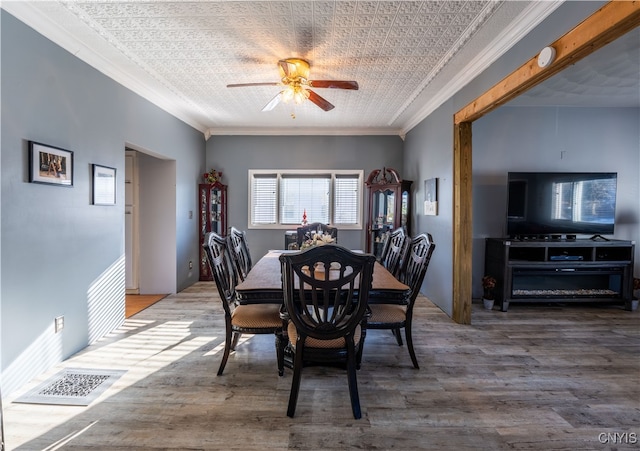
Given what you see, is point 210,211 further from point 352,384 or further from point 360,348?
point 352,384

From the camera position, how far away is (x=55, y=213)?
2.47 m

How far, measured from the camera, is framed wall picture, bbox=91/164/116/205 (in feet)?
9.56

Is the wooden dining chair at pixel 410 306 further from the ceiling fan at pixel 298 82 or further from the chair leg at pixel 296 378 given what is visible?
the ceiling fan at pixel 298 82

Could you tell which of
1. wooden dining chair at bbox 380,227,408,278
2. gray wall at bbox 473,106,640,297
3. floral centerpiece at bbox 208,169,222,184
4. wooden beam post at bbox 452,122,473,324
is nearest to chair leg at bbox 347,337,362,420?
wooden dining chair at bbox 380,227,408,278

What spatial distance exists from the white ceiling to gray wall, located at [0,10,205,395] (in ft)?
0.82

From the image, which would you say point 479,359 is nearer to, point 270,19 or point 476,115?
point 476,115

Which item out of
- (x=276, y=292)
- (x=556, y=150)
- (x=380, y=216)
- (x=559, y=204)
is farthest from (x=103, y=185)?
(x=556, y=150)

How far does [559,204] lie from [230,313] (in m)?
4.29

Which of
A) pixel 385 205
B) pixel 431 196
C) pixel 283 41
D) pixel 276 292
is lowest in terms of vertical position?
pixel 276 292

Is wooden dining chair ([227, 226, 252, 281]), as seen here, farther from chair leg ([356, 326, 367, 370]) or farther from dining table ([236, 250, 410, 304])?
chair leg ([356, 326, 367, 370])

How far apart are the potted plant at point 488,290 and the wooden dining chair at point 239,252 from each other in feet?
10.0

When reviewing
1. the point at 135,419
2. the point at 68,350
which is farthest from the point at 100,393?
the point at 68,350

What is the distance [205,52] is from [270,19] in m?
0.86

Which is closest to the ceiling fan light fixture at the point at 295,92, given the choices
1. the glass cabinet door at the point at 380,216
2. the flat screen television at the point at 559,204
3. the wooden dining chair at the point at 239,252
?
the wooden dining chair at the point at 239,252
